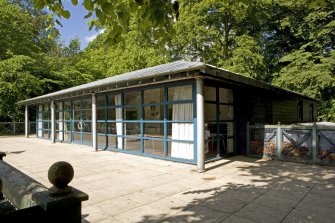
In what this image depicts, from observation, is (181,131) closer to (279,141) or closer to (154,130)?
(154,130)

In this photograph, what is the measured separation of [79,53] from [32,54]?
13993 mm

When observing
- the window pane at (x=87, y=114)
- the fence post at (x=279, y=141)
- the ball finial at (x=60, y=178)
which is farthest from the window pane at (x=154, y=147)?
the ball finial at (x=60, y=178)

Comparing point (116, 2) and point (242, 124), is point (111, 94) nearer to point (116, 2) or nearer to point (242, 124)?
point (242, 124)

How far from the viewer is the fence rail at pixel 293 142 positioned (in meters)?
7.73

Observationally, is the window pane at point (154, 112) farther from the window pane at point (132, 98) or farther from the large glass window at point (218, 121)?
the large glass window at point (218, 121)

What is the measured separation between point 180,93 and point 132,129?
9.72ft

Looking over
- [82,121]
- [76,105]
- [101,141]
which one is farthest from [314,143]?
[76,105]

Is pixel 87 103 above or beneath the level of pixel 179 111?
above

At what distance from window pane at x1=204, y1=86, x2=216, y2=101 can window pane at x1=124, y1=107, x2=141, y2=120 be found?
2781mm

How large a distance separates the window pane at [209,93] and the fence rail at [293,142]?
6.40 ft

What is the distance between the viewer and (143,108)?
9883mm

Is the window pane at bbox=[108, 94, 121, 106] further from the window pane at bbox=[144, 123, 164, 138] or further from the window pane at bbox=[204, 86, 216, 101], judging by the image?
the window pane at bbox=[204, 86, 216, 101]

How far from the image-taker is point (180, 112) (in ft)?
28.1

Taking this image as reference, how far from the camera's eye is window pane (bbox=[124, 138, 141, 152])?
10.1 metres
